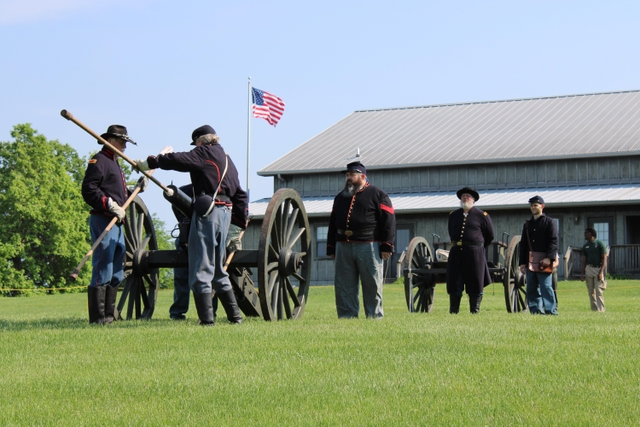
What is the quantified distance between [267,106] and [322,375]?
97.3 feet

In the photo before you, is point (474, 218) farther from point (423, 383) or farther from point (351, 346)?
point (423, 383)

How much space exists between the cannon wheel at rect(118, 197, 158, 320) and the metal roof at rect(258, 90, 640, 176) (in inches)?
960

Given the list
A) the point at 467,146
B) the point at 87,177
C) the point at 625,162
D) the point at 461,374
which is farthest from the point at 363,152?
the point at 461,374

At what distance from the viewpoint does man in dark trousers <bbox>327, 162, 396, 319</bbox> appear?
10445mm

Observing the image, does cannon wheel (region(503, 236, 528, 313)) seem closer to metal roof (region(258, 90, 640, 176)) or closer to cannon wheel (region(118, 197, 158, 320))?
cannon wheel (region(118, 197, 158, 320))

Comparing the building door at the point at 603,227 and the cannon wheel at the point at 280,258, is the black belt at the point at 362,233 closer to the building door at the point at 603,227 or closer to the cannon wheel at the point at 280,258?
the cannon wheel at the point at 280,258

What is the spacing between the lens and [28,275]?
46188mm

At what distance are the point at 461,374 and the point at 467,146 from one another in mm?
30551

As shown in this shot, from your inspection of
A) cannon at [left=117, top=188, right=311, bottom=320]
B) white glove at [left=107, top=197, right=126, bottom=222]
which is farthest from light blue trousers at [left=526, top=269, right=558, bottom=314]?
white glove at [left=107, top=197, right=126, bottom=222]

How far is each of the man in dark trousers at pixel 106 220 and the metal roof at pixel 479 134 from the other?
25555mm

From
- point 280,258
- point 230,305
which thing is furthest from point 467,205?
point 230,305

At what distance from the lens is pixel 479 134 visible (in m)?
36.8

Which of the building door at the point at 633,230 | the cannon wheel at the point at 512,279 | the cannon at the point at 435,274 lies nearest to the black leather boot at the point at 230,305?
the cannon at the point at 435,274

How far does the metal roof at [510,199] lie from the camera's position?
3044 cm
